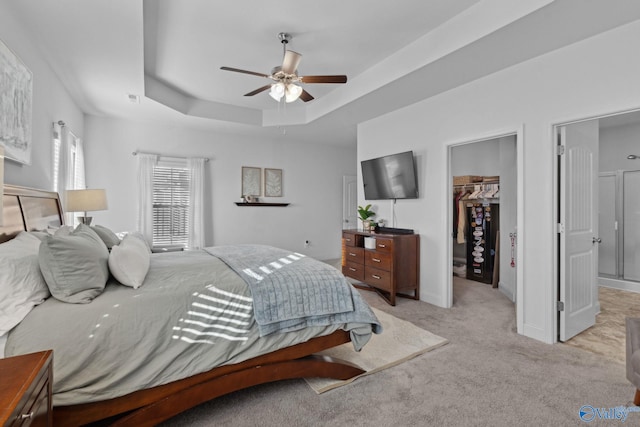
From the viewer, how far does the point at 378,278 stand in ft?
13.1

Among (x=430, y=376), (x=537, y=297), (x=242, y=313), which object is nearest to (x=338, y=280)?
(x=242, y=313)

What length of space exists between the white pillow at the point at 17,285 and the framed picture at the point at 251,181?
166 inches

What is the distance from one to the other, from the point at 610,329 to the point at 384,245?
2.33 m

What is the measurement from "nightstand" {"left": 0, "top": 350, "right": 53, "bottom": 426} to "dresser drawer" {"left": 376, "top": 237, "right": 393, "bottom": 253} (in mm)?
3240

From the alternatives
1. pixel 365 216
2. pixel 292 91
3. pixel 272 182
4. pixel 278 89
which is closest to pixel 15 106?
pixel 278 89

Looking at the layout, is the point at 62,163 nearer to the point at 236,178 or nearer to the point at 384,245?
the point at 236,178

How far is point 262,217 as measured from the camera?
6.01 metres

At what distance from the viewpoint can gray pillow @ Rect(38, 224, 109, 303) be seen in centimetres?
154

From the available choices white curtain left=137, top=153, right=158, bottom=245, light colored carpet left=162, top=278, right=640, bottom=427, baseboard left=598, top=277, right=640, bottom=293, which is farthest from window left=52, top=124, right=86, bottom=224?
baseboard left=598, top=277, right=640, bottom=293

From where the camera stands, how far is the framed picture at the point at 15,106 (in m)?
2.05

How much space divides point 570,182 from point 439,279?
5.51 ft

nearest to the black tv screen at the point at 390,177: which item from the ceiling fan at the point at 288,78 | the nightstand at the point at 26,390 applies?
the ceiling fan at the point at 288,78

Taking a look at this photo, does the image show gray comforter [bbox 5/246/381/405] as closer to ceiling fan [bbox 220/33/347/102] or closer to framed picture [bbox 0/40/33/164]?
framed picture [bbox 0/40/33/164]

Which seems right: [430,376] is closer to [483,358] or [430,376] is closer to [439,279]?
[483,358]
